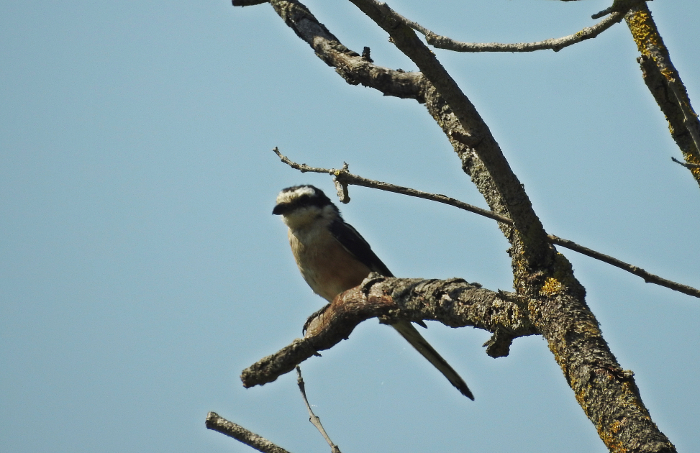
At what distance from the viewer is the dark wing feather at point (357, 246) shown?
282 inches

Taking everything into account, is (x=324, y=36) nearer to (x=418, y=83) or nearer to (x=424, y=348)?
(x=418, y=83)

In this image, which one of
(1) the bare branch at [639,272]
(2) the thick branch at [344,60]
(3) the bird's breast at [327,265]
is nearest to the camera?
(1) the bare branch at [639,272]

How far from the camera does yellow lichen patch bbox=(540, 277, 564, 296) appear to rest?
308 centimetres

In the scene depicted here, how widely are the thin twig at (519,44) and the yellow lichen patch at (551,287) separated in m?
0.99

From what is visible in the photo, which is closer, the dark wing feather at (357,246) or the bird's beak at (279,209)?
the dark wing feather at (357,246)

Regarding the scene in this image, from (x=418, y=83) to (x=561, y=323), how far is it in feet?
6.76

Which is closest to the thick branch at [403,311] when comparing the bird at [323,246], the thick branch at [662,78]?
the thick branch at [662,78]

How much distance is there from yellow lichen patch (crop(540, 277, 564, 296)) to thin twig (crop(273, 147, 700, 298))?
0.19m

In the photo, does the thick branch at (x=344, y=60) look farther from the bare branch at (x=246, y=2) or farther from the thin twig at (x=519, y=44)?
the thin twig at (x=519, y=44)

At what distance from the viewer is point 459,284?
3.61m

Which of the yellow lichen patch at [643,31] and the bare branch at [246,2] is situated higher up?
the bare branch at [246,2]

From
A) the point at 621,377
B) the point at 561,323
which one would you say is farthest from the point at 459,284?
the point at 621,377

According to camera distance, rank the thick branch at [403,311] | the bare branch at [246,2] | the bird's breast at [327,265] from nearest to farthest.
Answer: the thick branch at [403,311] < the bare branch at [246,2] < the bird's breast at [327,265]

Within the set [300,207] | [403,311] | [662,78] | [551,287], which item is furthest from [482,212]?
[300,207]
